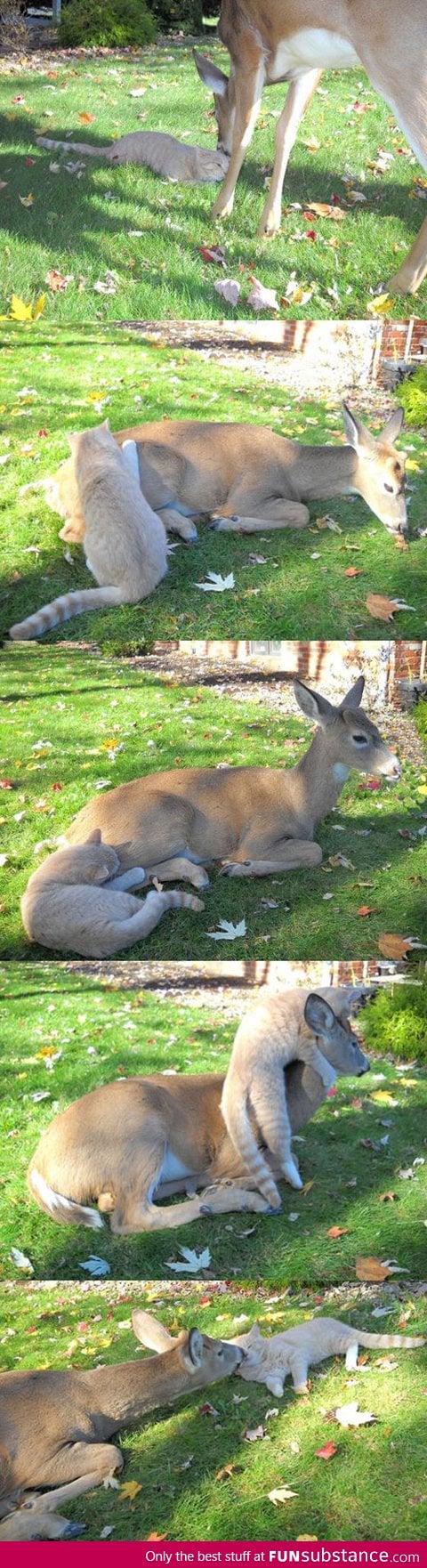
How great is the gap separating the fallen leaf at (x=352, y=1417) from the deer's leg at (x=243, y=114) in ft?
8.57

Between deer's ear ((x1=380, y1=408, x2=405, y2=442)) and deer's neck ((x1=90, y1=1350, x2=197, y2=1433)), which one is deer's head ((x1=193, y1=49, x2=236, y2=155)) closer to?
deer's ear ((x1=380, y1=408, x2=405, y2=442))

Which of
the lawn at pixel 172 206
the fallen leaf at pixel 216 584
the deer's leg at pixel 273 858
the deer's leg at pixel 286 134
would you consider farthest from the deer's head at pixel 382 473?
the deer's leg at pixel 273 858

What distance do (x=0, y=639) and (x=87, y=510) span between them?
34 cm

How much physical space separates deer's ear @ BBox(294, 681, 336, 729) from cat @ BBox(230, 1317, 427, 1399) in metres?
1.32

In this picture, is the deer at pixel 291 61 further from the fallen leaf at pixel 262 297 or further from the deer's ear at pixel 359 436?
Answer: the deer's ear at pixel 359 436

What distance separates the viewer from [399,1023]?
2.85 meters

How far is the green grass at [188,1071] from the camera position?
8.96ft

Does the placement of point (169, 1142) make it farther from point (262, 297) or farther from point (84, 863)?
point (262, 297)

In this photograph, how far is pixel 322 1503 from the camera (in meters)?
2.55

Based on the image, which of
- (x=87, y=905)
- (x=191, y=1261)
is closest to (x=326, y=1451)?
(x=191, y=1261)

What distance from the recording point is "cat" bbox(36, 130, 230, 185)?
2.74m

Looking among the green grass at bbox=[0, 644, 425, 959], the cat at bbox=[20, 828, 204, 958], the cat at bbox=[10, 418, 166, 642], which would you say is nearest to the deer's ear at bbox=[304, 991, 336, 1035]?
the green grass at bbox=[0, 644, 425, 959]

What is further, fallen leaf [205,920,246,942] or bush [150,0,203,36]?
bush [150,0,203,36]

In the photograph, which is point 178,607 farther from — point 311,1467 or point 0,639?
point 311,1467
